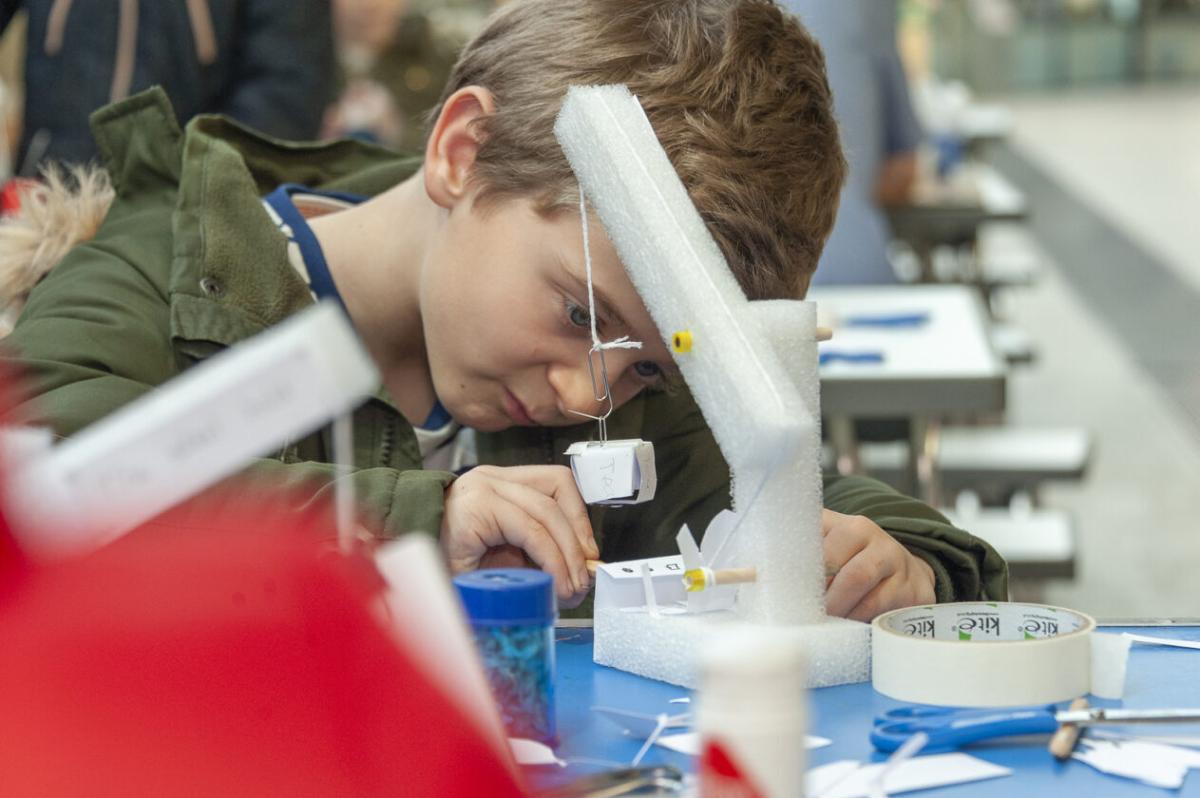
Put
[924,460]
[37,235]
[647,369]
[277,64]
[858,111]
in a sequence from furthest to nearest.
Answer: [858,111] → [924,460] → [277,64] → [37,235] → [647,369]

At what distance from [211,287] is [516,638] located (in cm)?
62

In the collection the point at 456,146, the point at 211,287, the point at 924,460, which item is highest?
the point at 456,146

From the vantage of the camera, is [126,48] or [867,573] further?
[126,48]

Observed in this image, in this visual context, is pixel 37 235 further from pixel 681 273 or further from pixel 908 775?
pixel 908 775

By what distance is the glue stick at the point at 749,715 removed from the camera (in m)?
0.53

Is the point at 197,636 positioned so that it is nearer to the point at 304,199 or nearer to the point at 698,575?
the point at 698,575

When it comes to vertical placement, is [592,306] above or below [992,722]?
above

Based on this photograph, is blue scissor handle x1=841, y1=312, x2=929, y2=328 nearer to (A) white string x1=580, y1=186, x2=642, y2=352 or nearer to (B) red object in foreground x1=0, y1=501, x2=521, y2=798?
(A) white string x1=580, y1=186, x2=642, y2=352

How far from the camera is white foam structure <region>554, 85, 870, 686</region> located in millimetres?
873

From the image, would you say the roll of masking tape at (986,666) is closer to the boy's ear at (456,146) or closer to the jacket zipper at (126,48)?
the boy's ear at (456,146)

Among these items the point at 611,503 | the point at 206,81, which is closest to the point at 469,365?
the point at 611,503

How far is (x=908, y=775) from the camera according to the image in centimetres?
73

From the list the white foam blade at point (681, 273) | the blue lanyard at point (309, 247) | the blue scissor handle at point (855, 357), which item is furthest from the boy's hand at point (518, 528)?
the blue scissor handle at point (855, 357)

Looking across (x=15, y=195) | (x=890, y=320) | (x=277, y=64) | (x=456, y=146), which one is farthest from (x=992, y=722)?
→ (x=277, y=64)
